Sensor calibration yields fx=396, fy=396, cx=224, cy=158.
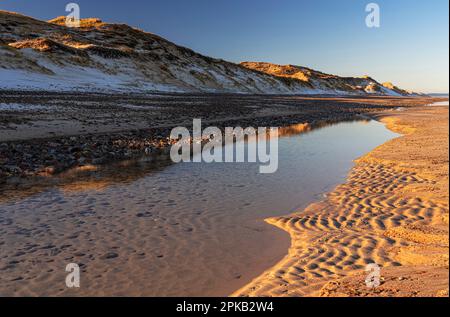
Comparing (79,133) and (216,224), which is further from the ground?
(79,133)

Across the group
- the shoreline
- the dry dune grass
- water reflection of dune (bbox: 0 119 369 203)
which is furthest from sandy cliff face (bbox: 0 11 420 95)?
the dry dune grass

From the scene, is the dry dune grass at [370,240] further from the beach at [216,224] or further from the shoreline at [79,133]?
the shoreline at [79,133]

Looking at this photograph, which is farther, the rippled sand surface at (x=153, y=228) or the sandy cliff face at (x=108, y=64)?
the sandy cliff face at (x=108, y=64)

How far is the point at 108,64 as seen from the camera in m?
68.9

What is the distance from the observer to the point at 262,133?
26359mm

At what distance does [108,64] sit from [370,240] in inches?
2682

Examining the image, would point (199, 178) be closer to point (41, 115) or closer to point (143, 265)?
point (143, 265)

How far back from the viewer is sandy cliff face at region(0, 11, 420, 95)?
4976cm

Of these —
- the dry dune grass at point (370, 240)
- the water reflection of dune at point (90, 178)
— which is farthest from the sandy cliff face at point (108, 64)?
the dry dune grass at point (370, 240)

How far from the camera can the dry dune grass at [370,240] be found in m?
5.30

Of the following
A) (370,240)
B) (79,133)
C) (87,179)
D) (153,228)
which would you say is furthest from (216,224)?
(79,133)

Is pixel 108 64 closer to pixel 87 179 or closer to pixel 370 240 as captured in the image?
pixel 87 179

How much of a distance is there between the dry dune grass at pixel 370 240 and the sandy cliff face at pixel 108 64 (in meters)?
38.3
